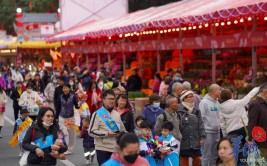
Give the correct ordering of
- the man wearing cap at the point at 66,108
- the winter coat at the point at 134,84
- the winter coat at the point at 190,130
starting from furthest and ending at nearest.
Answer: the winter coat at the point at 134,84 < the man wearing cap at the point at 66,108 < the winter coat at the point at 190,130

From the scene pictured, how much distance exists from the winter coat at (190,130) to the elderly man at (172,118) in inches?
7.5

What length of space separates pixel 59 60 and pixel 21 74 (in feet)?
51.4

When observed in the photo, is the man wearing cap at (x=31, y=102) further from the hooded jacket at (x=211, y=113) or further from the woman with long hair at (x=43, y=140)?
the woman with long hair at (x=43, y=140)

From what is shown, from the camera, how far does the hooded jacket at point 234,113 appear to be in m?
12.4

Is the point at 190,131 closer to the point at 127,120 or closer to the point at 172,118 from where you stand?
the point at 172,118

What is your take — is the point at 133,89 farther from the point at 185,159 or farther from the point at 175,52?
the point at 185,159

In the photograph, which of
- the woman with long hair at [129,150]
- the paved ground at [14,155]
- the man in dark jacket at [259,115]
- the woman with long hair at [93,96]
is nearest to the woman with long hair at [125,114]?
the man in dark jacket at [259,115]

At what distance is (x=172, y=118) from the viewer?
11.5 metres

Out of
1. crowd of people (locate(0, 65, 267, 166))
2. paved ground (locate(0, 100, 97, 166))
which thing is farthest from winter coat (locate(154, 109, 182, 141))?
paved ground (locate(0, 100, 97, 166))

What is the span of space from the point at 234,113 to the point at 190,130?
3.25 ft

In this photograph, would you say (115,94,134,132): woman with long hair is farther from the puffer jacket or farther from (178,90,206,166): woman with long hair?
the puffer jacket

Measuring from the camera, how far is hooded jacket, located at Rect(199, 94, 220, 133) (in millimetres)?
12766

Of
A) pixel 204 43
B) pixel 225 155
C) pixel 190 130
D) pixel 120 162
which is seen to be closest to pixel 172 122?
pixel 190 130

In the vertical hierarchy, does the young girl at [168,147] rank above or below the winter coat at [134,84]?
below
